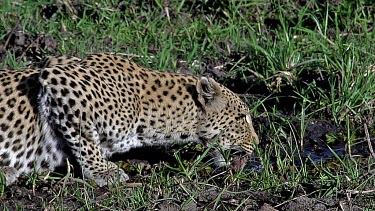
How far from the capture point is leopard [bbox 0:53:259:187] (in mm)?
8086

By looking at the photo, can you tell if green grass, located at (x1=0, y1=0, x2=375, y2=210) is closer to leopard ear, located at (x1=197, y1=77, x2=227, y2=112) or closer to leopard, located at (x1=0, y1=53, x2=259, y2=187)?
leopard, located at (x1=0, y1=53, x2=259, y2=187)

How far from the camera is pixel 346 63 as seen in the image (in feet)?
31.7

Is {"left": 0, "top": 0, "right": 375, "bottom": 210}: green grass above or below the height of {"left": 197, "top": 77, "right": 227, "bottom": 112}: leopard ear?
below

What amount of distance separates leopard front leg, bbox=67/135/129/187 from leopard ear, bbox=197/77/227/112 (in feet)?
3.33

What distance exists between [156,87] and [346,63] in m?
2.05

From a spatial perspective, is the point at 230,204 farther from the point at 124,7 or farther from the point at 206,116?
the point at 124,7

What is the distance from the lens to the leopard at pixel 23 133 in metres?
8.09

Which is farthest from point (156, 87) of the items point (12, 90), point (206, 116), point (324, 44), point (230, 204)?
point (324, 44)

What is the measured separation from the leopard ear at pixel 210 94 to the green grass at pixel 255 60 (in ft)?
1.63

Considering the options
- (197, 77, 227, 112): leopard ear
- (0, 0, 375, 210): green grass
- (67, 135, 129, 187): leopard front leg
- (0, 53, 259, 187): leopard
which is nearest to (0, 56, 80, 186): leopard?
(0, 53, 259, 187): leopard

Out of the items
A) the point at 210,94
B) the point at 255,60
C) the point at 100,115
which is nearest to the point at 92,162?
the point at 100,115

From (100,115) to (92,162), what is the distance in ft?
1.27

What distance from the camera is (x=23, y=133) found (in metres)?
8.16

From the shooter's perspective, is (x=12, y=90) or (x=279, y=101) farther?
(x=279, y=101)
